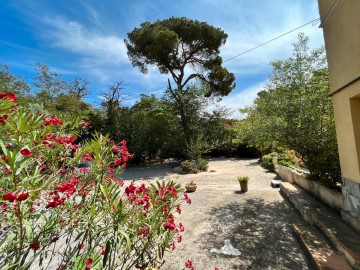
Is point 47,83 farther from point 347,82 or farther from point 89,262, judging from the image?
point 347,82

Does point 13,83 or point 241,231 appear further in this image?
point 13,83

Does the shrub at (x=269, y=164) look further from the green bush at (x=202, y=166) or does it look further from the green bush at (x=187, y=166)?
the green bush at (x=187, y=166)

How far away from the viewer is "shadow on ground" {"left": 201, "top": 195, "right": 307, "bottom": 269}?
3463mm

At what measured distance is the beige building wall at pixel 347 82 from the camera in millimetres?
3471

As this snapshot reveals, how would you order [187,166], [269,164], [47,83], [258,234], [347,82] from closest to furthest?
[347,82], [258,234], [269,164], [187,166], [47,83]

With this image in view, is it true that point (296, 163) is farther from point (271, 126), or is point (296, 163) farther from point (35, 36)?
point (35, 36)

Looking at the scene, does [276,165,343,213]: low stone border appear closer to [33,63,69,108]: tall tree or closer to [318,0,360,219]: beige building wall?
[318,0,360,219]: beige building wall

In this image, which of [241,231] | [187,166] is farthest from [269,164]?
[241,231]

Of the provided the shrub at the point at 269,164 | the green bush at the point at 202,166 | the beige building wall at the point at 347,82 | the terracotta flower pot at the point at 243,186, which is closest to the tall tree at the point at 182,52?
the green bush at the point at 202,166

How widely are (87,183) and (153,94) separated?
61.0 ft

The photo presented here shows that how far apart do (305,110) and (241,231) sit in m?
3.34

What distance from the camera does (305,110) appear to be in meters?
5.26

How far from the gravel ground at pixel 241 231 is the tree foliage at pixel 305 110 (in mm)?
1603

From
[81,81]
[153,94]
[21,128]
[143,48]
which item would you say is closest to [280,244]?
[21,128]
